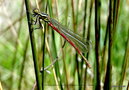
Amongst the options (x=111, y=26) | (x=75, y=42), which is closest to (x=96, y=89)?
(x=75, y=42)

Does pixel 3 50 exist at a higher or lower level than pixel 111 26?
lower

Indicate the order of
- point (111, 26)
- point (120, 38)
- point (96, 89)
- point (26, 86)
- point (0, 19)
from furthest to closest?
point (0, 19), point (120, 38), point (26, 86), point (96, 89), point (111, 26)

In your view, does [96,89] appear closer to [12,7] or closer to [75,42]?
[75,42]

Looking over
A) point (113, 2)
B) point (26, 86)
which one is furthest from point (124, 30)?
point (113, 2)

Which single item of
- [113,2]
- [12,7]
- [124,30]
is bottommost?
[124,30]

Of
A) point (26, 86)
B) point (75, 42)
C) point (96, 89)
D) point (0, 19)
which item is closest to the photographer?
point (96, 89)

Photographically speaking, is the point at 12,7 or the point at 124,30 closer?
the point at 124,30
